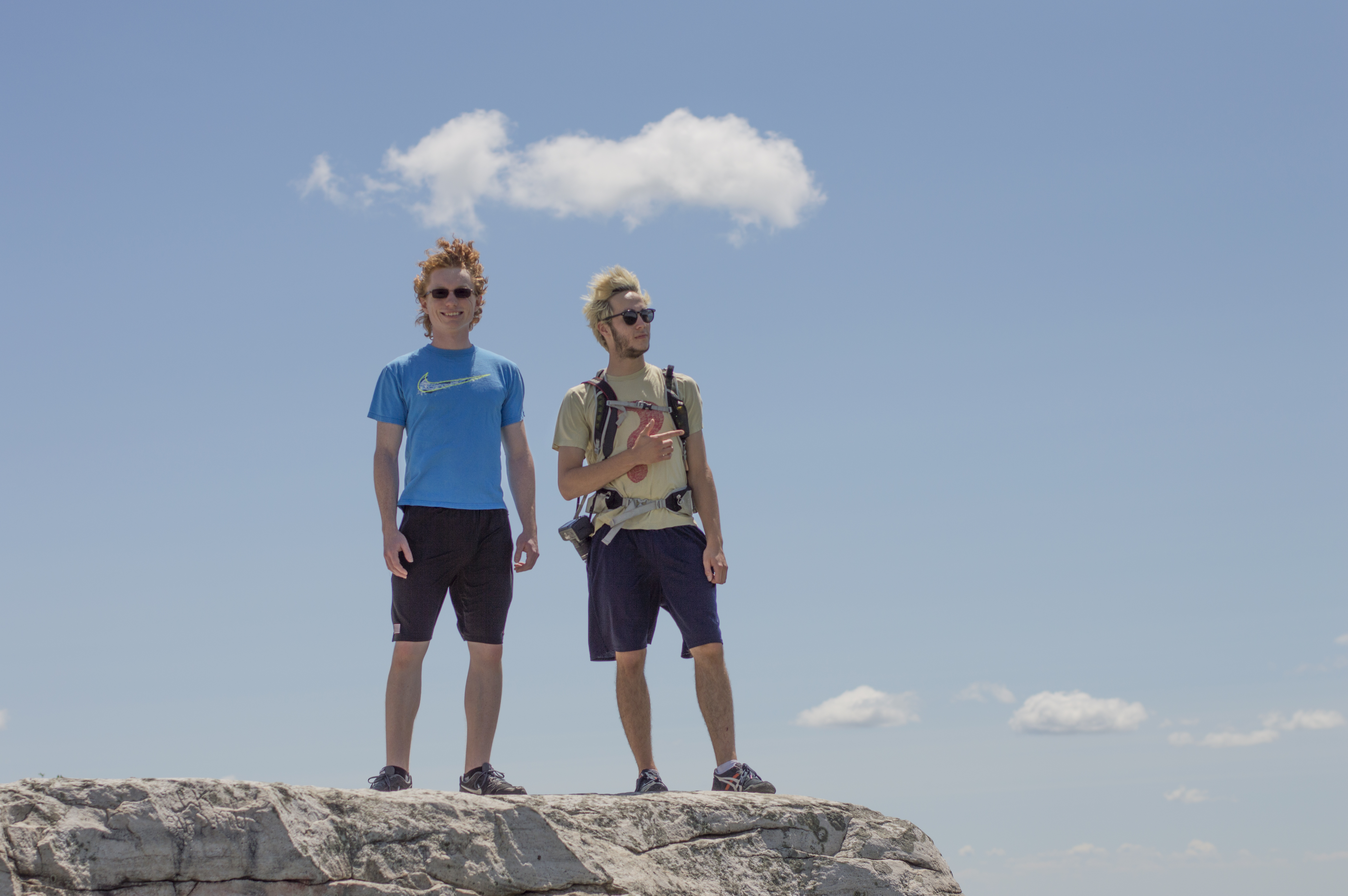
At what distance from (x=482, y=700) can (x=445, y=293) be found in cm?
233

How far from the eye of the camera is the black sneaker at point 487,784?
616 cm

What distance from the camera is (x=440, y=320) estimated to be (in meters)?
6.70

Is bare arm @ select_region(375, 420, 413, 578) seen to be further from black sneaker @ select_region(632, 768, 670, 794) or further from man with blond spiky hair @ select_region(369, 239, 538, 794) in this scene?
black sneaker @ select_region(632, 768, 670, 794)

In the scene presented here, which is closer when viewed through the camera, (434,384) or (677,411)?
(434,384)

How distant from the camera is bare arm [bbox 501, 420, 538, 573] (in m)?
6.61

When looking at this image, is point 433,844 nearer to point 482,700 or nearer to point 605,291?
point 482,700

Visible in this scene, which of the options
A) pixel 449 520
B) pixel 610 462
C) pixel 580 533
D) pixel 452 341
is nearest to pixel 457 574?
pixel 449 520

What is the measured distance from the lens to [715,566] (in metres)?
6.69

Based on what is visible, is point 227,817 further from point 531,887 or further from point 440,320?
point 440,320

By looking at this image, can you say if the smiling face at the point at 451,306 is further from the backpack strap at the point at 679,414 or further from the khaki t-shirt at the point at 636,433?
the backpack strap at the point at 679,414

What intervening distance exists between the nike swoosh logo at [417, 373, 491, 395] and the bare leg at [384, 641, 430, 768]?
1405mm

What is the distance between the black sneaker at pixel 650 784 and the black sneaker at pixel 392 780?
4.29ft

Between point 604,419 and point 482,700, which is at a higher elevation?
point 604,419

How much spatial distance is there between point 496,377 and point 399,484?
32.6 inches
